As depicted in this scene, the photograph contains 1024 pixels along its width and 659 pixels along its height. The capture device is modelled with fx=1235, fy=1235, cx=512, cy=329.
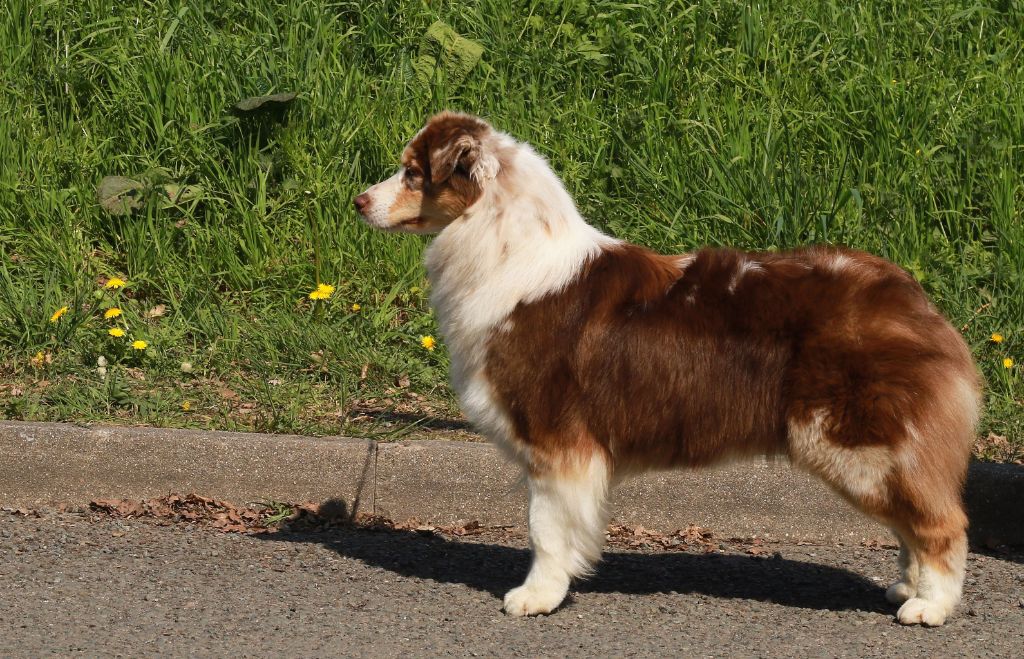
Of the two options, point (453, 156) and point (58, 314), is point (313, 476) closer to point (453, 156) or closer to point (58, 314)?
point (453, 156)

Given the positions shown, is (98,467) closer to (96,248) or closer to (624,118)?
(96,248)

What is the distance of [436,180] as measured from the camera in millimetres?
4074

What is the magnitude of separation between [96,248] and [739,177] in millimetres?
3540

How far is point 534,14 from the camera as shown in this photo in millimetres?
7848

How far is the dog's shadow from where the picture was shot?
14.2ft

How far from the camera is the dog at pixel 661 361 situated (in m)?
3.77

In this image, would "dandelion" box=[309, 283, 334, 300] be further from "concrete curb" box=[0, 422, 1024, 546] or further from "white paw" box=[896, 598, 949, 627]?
"white paw" box=[896, 598, 949, 627]

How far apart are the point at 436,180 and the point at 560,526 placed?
120 cm

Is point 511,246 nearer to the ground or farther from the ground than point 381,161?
farther from the ground

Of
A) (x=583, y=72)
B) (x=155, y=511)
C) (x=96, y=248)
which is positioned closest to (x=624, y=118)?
(x=583, y=72)

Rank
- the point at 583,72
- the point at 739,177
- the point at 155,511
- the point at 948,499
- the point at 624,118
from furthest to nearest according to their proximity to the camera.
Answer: the point at 583,72, the point at 624,118, the point at 739,177, the point at 155,511, the point at 948,499

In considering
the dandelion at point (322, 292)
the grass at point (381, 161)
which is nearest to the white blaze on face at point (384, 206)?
the grass at point (381, 161)

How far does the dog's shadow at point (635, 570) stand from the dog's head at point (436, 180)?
4.08ft

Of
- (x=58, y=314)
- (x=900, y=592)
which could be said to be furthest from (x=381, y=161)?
(x=900, y=592)
